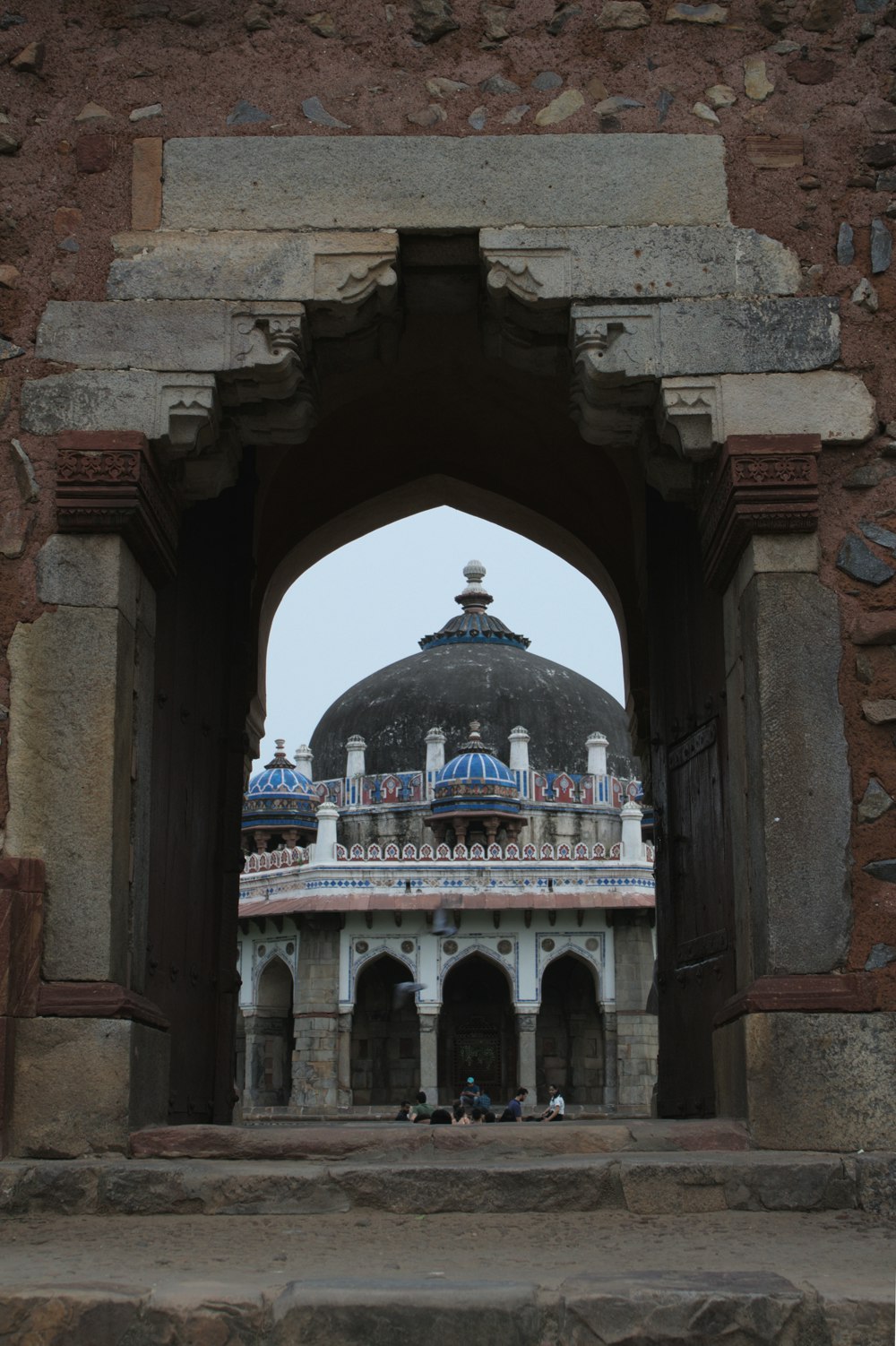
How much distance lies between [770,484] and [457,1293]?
261 cm

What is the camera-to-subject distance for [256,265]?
16.2 feet

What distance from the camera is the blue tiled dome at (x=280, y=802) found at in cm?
3397

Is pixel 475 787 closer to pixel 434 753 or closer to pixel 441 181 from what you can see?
pixel 434 753

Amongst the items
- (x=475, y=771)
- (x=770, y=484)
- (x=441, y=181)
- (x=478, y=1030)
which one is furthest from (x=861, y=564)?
(x=475, y=771)

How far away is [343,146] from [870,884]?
2819 mm

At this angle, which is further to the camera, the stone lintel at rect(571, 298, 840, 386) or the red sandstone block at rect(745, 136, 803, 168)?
the red sandstone block at rect(745, 136, 803, 168)

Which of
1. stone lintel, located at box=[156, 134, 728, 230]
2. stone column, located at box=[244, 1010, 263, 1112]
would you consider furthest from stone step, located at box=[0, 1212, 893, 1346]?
stone column, located at box=[244, 1010, 263, 1112]

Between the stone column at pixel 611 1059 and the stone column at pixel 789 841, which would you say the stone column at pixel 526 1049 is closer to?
the stone column at pixel 611 1059

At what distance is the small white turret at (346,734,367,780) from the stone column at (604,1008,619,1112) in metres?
9.74

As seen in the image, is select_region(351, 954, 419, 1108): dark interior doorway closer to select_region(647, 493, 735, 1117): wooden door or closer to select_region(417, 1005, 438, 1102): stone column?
select_region(417, 1005, 438, 1102): stone column

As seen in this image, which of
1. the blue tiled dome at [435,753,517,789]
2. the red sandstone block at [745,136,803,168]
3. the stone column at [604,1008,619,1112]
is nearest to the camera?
the red sandstone block at [745,136,803,168]

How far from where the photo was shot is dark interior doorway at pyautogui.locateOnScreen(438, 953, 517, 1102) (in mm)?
31500

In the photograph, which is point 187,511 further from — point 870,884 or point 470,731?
point 470,731

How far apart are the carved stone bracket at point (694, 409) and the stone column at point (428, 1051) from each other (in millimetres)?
26618
